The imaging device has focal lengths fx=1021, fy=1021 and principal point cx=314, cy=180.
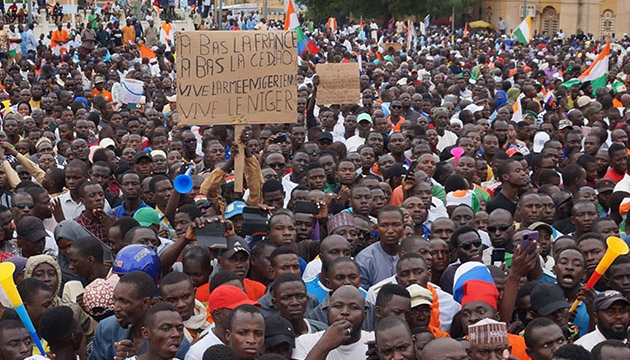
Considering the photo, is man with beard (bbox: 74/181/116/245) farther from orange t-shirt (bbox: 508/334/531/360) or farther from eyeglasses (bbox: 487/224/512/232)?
orange t-shirt (bbox: 508/334/531/360)

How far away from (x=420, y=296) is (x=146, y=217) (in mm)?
2797

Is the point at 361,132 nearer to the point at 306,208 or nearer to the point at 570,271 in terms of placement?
the point at 306,208

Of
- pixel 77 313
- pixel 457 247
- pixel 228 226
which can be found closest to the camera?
pixel 77 313

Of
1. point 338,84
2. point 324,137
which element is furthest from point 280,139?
point 338,84

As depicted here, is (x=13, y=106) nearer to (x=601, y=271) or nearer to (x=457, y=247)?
(x=457, y=247)

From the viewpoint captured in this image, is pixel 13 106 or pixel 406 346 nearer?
pixel 406 346

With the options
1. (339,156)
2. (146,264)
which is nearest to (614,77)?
(339,156)

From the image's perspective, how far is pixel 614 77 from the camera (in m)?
20.9

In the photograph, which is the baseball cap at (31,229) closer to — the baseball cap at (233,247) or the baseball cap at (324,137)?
the baseball cap at (233,247)

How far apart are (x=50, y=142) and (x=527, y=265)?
21.7ft

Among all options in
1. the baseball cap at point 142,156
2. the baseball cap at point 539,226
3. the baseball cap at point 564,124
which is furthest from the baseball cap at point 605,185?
the baseball cap at point 142,156

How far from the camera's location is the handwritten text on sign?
843 centimetres

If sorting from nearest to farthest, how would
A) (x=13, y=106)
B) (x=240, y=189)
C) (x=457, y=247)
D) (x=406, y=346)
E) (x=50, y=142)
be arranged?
(x=406, y=346) → (x=457, y=247) → (x=240, y=189) → (x=50, y=142) → (x=13, y=106)

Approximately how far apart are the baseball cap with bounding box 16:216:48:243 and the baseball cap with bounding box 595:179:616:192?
5.00m
